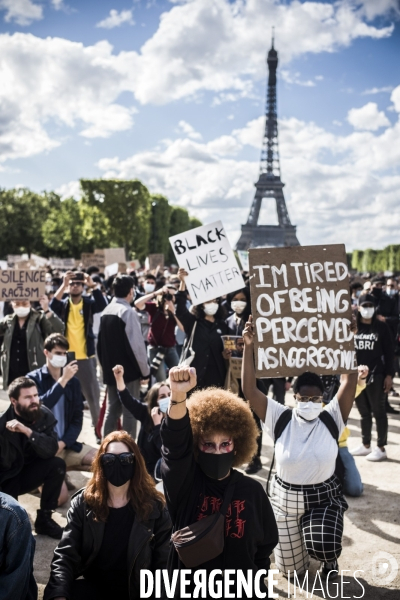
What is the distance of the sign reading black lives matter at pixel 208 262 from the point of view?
20.0 feet

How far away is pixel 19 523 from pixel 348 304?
2.53 metres

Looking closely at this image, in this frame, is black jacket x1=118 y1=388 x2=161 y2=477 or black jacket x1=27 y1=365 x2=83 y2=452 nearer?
black jacket x1=118 y1=388 x2=161 y2=477

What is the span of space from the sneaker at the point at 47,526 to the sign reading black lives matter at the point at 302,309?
2.14m

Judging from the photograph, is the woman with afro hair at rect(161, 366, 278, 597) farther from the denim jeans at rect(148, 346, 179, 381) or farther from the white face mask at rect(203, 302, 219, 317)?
the denim jeans at rect(148, 346, 179, 381)

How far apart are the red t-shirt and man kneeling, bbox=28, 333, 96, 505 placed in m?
→ 2.81

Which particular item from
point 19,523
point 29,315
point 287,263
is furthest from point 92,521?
point 29,315

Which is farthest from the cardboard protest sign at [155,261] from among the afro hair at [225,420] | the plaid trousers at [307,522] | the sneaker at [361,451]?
the afro hair at [225,420]

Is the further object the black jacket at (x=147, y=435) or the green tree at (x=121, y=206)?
the green tree at (x=121, y=206)

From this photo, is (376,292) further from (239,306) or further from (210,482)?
(210,482)

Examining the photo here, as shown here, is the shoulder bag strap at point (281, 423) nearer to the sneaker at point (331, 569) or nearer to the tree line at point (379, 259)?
the sneaker at point (331, 569)

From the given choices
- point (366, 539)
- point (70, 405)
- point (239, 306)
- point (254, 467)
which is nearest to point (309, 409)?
point (366, 539)

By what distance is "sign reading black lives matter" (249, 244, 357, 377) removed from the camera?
3.95 meters

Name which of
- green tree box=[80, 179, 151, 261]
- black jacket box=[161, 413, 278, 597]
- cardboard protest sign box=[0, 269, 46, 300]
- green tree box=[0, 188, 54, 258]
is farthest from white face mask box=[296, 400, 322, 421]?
green tree box=[0, 188, 54, 258]

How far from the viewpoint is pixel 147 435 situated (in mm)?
4957
